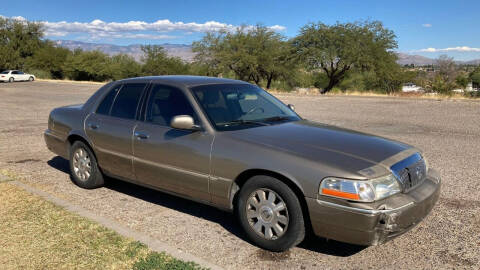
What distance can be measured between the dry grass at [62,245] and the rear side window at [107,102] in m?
1.40

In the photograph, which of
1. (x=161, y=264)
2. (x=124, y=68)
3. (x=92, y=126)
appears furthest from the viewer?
(x=124, y=68)

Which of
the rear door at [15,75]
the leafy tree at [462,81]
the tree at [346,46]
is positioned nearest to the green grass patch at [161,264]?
the tree at [346,46]

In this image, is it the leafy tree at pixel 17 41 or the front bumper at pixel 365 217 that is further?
the leafy tree at pixel 17 41

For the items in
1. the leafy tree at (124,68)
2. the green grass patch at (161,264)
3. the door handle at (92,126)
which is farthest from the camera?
the leafy tree at (124,68)

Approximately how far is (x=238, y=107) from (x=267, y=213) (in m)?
1.48

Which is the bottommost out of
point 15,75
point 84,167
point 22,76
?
point 22,76

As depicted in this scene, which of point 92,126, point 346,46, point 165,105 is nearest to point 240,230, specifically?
point 165,105

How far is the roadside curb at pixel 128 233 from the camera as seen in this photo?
3.72 meters

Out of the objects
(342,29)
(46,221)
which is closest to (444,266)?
(46,221)

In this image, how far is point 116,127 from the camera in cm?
529

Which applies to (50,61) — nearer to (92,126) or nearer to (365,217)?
(92,126)

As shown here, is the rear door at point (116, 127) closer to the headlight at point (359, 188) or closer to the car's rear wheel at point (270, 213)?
the car's rear wheel at point (270, 213)

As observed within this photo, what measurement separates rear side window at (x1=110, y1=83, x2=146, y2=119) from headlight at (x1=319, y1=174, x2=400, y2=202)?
271 cm

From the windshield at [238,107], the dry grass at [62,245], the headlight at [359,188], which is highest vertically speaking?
the windshield at [238,107]
